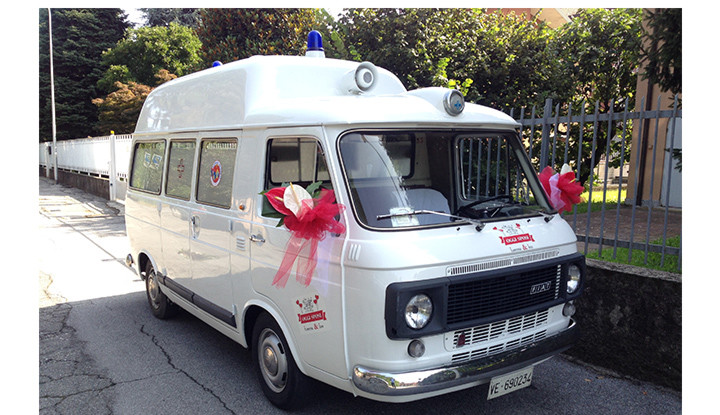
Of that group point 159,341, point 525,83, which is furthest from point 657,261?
point 525,83

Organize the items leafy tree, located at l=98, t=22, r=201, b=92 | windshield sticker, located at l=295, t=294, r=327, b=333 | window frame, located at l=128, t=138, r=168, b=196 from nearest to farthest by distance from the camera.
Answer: windshield sticker, located at l=295, t=294, r=327, b=333, window frame, located at l=128, t=138, r=168, b=196, leafy tree, located at l=98, t=22, r=201, b=92

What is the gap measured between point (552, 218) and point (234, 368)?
3037 mm

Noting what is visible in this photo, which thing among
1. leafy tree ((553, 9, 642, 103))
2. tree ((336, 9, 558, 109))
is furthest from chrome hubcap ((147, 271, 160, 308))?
leafy tree ((553, 9, 642, 103))

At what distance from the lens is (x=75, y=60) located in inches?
1503

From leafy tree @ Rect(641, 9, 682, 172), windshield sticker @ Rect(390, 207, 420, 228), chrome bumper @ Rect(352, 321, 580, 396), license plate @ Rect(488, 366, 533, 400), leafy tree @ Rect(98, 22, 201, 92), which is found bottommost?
license plate @ Rect(488, 366, 533, 400)

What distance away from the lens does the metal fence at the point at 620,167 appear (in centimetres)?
495

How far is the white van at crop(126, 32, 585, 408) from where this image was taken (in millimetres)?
3275

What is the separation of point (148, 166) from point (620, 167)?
520 cm

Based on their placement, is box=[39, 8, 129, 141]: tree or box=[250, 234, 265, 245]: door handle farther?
box=[39, 8, 129, 141]: tree

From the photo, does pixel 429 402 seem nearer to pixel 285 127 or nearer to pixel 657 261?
pixel 285 127

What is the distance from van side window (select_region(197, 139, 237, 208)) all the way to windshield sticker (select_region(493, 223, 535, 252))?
219cm

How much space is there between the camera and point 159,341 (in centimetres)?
561

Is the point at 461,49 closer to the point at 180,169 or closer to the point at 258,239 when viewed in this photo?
the point at 180,169

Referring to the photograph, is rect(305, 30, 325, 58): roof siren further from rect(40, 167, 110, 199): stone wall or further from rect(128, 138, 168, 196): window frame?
rect(40, 167, 110, 199): stone wall
